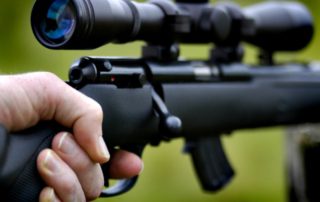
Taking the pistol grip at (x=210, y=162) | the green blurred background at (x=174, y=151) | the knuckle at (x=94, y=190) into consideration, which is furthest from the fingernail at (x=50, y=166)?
the green blurred background at (x=174, y=151)

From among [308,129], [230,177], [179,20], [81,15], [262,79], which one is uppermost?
[81,15]

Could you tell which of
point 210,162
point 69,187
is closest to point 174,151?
point 210,162

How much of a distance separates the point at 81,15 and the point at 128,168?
540 mm

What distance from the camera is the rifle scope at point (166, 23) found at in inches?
92.6

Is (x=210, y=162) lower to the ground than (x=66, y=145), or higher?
lower

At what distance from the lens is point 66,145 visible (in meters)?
2.13

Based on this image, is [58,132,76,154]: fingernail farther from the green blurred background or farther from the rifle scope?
the green blurred background

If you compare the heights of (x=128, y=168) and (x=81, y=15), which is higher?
(x=81, y=15)

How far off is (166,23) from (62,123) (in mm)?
879

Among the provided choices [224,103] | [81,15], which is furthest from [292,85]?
[81,15]

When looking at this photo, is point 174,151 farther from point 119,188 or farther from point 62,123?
point 62,123

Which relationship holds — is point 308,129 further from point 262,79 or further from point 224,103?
point 224,103

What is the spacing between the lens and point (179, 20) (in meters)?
2.96

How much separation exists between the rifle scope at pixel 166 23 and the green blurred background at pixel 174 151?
5.72 feet
